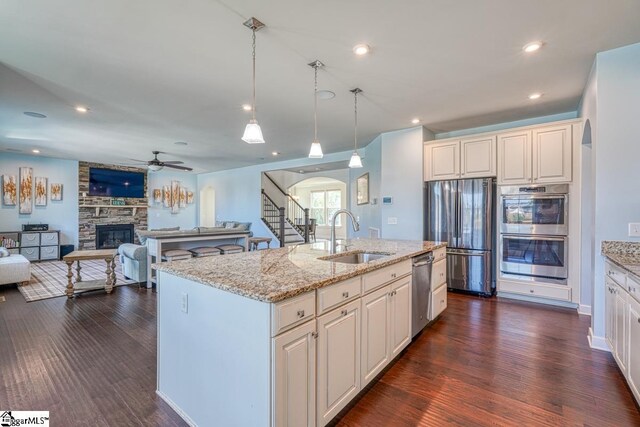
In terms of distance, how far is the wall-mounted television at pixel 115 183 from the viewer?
866 cm

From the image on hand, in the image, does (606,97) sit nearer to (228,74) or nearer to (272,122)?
(228,74)

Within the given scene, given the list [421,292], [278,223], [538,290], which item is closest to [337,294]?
[421,292]

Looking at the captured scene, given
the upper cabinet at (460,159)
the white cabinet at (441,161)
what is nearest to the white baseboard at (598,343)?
the upper cabinet at (460,159)

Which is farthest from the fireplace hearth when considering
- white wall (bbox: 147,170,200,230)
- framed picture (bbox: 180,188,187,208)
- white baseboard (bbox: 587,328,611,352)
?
white baseboard (bbox: 587,328,611,352)

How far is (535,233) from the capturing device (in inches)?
157

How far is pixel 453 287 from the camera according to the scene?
460 cm

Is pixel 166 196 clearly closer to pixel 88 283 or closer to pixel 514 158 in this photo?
pixel 88 283

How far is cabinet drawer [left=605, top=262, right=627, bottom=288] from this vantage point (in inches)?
82.3

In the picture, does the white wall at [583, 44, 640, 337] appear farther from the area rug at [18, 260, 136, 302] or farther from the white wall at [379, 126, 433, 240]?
the area rug at [18, 260, 136, 302]

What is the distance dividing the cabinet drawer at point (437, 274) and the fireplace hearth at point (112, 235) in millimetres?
9400

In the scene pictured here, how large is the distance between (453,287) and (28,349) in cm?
509

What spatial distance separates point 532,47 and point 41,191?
10.5m

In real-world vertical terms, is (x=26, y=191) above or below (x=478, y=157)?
below

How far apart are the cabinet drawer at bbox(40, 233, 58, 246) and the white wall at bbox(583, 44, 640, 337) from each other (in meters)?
10.7
